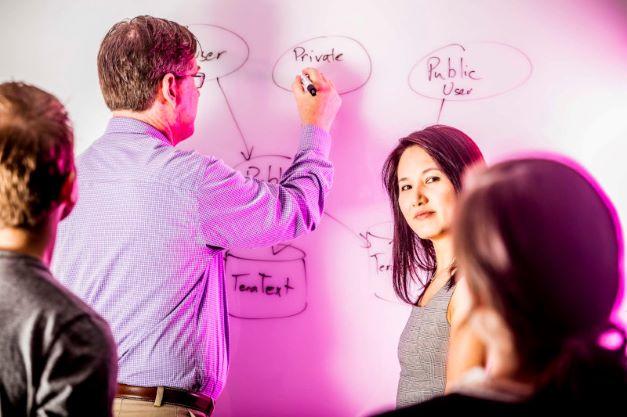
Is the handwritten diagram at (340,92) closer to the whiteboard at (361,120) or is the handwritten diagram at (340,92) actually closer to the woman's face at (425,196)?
the whiteboard at (361,120)

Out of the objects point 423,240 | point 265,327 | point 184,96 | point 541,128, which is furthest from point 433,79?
point 265,327

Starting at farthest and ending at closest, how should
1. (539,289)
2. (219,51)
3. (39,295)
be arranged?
(219,51) → (39,295) → (539,289)

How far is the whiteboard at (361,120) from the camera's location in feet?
4.86

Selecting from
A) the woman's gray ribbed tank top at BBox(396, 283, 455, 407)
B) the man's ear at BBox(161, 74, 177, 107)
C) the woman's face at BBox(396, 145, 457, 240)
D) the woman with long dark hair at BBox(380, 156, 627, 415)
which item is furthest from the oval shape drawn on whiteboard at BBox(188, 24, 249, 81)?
the woman with long dark hair at BBox(380, 156, 627, 415)

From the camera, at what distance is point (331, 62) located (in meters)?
1.59

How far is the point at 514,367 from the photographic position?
0.65 metres

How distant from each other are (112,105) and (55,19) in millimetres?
553

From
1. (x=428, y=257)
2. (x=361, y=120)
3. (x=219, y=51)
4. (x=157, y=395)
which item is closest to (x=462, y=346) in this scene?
(x=428, y=257)

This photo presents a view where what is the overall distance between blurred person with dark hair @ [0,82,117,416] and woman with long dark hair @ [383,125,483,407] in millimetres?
586

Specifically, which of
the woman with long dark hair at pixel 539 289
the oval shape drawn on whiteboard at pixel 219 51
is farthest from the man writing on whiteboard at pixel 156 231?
the woman with long dark hair at pixel 539 289

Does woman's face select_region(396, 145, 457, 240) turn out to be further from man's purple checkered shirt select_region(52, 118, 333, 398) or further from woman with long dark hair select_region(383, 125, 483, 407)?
man's purple checkered shirt select_region(52, 118, 333, 398)

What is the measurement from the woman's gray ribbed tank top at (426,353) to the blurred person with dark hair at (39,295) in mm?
643

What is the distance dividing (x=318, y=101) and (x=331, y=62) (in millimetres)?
145

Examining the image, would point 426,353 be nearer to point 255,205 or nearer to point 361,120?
point 255,205
